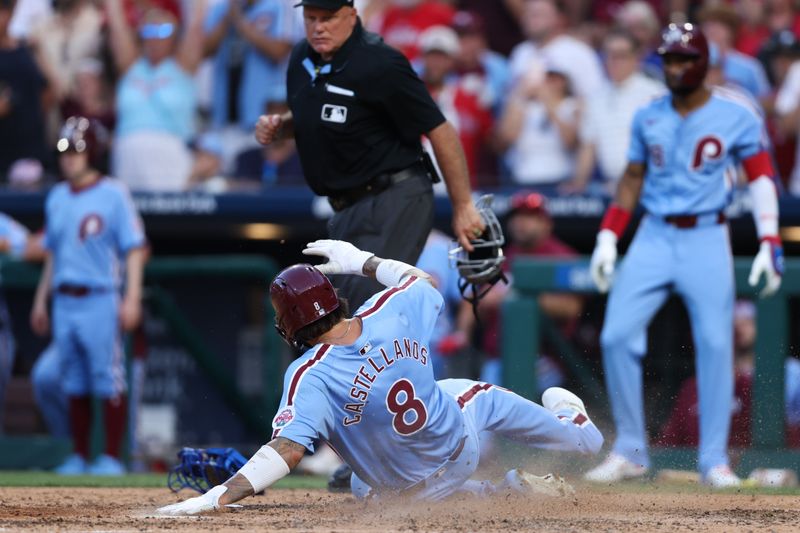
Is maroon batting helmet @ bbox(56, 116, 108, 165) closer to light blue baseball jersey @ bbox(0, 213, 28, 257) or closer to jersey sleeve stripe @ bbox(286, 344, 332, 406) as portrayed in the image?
light blue baseball jersey @ bbox(0, 213, 28, 257)

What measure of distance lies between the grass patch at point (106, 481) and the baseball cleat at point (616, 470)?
127cm

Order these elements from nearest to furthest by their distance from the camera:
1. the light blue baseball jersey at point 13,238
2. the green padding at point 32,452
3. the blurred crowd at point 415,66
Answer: the green padding at point 32,452 < the light blue baseball jersey at point 13,238 < the blurred crowd at point 415,66

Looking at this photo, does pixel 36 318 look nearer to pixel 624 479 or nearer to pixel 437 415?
pixel 624 479

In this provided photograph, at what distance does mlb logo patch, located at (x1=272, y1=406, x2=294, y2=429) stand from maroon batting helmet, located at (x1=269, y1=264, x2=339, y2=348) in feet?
0.93

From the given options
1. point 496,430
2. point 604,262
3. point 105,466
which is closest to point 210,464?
point 496,430

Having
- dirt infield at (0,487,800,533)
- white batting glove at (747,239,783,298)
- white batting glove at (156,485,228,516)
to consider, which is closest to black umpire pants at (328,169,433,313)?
dirt infield at (0,487,800,533)

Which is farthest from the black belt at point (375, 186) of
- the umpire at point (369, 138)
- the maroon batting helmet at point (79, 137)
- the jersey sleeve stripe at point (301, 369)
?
the maroon batting helmet at point (79, 137)

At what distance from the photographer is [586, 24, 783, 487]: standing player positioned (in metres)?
7.02

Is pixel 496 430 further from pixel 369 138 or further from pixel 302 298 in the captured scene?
pixel 369 138

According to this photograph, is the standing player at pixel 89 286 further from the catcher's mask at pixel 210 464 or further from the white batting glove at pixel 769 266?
the white batting glove at pixel 769 266

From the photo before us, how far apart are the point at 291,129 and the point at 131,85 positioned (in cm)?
451

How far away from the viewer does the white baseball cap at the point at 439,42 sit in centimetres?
974

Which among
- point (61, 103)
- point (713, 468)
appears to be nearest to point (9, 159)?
point (61, 103)

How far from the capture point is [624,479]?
6.89m
